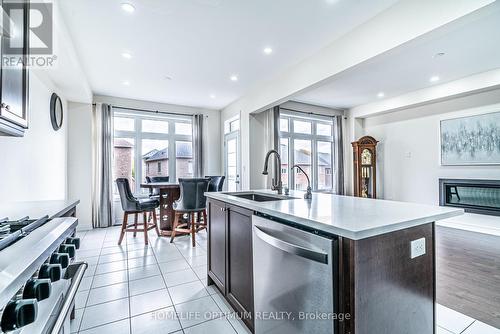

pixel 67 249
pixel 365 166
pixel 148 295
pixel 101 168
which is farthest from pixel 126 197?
pixel 365 166

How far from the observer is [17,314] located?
584 mm

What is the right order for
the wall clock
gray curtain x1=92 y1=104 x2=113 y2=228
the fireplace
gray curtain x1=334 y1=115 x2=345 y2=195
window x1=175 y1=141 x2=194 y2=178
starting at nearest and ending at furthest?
the wall clock < the fireplace < gray curtain x1=92 y1=104 x2=113 y2=228 < window x1=175 y1=141 x2=194 y2=178 < gray curtain x1=334 y1=115 x2=345 y2=195

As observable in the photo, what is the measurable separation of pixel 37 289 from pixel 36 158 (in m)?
3.39

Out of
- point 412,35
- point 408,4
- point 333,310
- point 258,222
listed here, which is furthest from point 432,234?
point 408,4

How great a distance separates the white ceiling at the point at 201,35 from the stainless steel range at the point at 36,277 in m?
2.31

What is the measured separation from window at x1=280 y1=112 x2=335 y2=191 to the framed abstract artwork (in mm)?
2471

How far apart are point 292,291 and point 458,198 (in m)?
5.34

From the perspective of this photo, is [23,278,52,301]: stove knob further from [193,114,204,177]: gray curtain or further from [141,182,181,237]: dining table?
[193,114,204,177]: gray curtain

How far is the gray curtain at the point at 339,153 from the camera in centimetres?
642

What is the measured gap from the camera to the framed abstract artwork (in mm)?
4312

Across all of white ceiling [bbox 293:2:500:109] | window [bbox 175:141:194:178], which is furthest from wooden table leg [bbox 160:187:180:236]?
white ceiling [bbox 293:2:500:109]

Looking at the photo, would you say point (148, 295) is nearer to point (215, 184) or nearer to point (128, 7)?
point (215, 184)

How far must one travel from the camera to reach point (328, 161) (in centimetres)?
661

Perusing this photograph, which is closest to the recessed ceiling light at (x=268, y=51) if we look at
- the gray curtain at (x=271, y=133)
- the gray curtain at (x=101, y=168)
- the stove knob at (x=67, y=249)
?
the gray curtain at (x=271, y=133)
